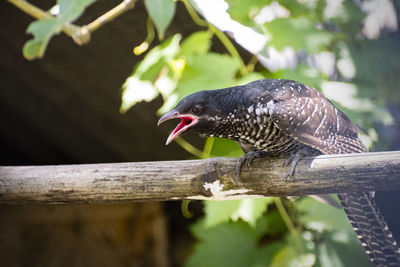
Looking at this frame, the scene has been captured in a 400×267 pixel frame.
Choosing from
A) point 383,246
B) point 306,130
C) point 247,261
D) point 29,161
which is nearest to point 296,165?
point 306,130

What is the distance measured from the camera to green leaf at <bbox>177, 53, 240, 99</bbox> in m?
0.76

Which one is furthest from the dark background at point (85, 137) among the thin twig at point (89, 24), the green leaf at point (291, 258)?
the green leaf at point (291, 258)

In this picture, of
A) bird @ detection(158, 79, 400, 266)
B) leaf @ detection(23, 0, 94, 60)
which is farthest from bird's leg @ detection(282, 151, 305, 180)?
leaf @ detection(23, 0, 94, 60)

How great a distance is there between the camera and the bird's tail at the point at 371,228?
59 cm

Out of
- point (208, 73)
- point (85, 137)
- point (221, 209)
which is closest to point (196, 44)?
point (208, 73)

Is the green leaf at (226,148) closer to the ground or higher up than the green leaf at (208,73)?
closer to the ground

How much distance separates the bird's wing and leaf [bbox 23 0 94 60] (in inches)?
12.1

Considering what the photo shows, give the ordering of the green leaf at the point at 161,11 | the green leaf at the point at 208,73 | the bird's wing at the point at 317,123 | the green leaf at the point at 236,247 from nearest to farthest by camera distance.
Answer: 1. the green leaf at the point at 161,11
2. the bird's wing at the point at 317,123
3. the green leaf at the point at 208,73
4. the green leaf at the point at 236,247

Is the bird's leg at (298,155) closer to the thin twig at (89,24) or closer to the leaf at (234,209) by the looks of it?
the leaf at (234,209)

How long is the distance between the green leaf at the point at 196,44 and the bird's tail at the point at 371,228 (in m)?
0.35

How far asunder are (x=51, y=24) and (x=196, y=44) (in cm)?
25

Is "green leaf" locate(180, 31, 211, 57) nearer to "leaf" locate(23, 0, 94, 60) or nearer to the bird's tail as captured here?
"leaf" locate(23, 0, 94, 60)

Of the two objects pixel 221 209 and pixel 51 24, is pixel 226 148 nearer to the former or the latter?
pixel 221 209

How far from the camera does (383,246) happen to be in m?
0.60
